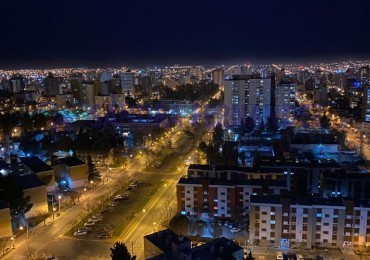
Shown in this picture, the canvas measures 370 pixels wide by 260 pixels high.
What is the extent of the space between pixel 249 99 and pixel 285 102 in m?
1.66

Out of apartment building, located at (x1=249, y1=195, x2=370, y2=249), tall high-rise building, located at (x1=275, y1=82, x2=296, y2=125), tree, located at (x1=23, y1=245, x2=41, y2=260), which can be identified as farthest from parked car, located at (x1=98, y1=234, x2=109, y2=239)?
tall high-rise building, located at (x1=275, y1=82, x2=296, y2=125)

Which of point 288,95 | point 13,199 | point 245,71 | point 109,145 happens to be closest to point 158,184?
point 109,145

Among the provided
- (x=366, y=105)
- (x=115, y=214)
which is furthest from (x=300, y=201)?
(x=366, y=105)

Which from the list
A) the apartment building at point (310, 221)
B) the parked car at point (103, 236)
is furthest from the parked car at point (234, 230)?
the parked car at point (103, 236)

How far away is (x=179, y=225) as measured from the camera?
19.8 feet

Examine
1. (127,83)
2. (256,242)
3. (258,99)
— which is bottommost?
(256,242)

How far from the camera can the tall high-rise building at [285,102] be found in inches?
603

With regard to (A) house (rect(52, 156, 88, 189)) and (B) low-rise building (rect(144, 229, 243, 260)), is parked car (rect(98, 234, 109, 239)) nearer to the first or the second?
(B) low-rise building (rect(144, 229, 243, 260))

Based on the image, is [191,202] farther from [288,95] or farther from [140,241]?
[288,95]

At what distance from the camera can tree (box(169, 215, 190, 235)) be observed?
19.5 feet

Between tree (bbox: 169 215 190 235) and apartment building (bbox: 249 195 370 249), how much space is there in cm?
105

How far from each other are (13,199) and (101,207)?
5.02 feet

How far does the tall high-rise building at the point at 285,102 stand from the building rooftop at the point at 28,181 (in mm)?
10736

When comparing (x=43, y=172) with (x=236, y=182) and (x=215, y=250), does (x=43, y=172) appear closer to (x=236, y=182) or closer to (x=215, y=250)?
(x=236, y=182)
